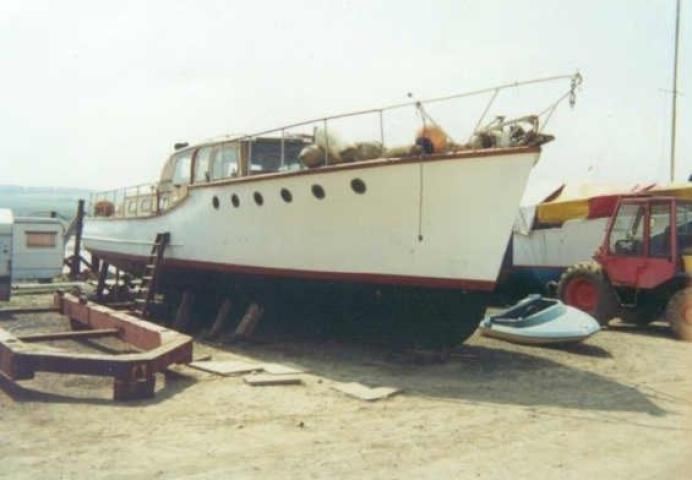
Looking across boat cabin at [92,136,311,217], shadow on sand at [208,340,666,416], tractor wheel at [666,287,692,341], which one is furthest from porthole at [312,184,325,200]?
tractor wheel at [666,287,692,341]

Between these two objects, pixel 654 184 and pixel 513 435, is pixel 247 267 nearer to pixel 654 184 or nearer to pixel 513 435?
pixel 513 435

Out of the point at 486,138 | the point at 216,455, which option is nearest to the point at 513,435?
the point at 216,455

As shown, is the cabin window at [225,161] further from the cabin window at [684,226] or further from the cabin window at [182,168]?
the cabin window at [684,226]

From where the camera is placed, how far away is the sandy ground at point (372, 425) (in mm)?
4590

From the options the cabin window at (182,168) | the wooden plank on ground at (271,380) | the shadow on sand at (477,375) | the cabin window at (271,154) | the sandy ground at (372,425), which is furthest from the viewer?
the cabin window at (182,168)

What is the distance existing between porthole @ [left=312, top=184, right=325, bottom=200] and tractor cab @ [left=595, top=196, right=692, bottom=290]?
205 inches

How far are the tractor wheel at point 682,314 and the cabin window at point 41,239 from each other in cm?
1153

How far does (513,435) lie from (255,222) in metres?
5.37

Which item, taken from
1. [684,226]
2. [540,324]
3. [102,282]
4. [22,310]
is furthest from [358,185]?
[102,282]

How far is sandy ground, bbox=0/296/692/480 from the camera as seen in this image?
4.59 meters

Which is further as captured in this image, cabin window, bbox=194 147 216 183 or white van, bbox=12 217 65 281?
white van, bbox=12 217 65 281

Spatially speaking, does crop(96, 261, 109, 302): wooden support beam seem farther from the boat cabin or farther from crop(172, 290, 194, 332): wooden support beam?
crop(172, 290, 194, 332): wooden support beam

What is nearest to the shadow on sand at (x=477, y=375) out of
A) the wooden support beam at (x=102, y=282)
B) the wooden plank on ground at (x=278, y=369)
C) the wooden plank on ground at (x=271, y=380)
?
the wooden plank on ground at (x=278, y=369)

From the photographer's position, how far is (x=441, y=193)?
7.86 meters
